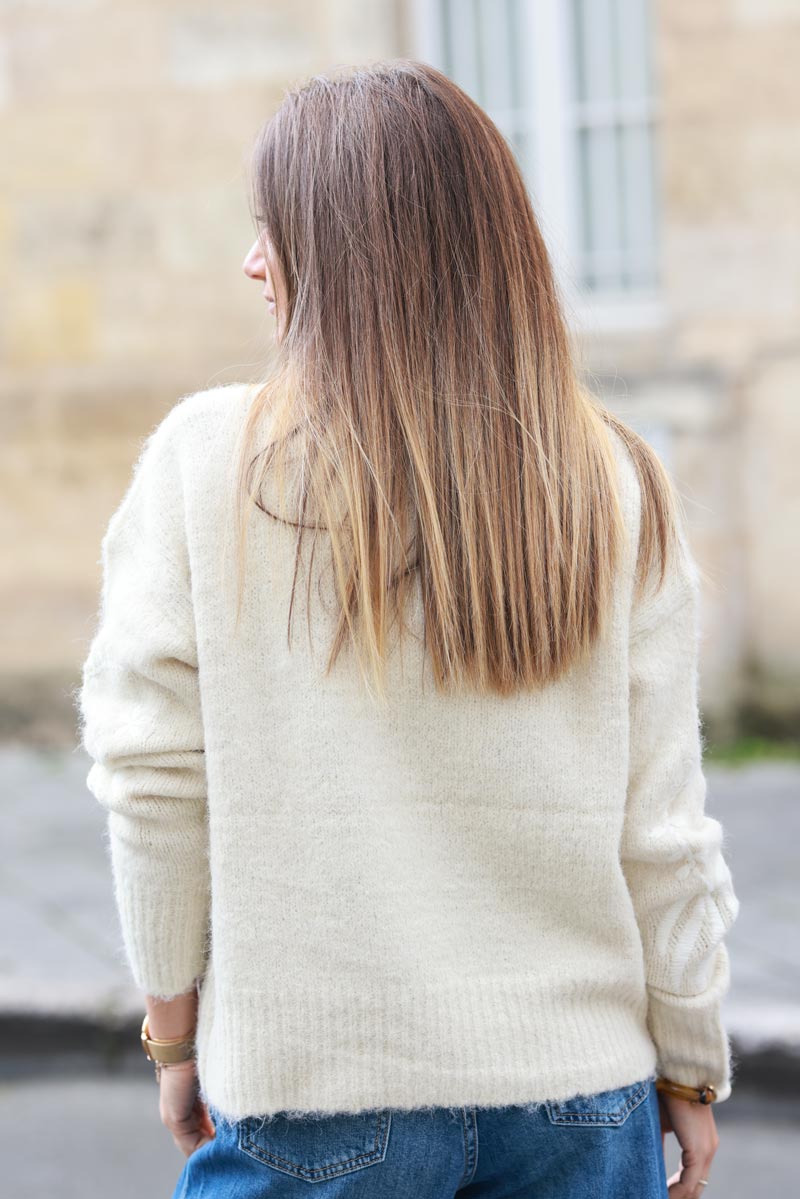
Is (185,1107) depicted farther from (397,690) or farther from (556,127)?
(556,127)

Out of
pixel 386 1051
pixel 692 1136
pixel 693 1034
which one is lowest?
pixel 692 1136

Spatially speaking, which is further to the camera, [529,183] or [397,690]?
[529,183]

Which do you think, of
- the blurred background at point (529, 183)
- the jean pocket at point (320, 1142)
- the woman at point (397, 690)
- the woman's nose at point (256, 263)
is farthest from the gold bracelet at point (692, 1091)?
the blurred background at point (529, 183)

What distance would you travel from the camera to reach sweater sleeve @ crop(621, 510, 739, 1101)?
144cm

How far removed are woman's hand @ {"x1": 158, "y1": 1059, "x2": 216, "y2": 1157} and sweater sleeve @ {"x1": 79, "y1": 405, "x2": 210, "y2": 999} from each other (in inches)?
5.5

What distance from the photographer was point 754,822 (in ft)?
16.9

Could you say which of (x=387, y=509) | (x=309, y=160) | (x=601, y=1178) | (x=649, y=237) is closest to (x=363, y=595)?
(x=387, y=509)

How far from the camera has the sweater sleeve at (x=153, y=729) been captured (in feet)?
4.47

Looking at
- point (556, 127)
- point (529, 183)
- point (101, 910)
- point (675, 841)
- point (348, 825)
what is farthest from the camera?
point (556, 127)

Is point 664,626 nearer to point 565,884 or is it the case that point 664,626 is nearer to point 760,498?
point 565,884

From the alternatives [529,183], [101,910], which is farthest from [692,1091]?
[529,183]

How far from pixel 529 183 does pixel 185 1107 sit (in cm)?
464

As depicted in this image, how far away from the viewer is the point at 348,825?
1.33 metres

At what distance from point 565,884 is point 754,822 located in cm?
400
